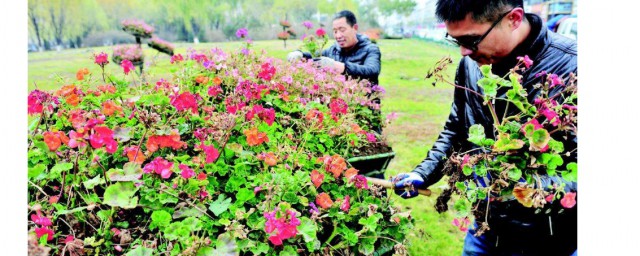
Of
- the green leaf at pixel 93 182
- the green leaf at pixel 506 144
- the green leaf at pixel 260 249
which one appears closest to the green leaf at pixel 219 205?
the green leaf at pixel 260 249

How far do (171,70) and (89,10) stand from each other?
12.0ft

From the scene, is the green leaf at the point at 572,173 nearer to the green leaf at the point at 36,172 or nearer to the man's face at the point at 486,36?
the man's face at the point at 486,36

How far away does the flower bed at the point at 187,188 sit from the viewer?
91cm

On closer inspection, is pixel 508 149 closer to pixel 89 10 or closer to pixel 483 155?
pixel 483 155

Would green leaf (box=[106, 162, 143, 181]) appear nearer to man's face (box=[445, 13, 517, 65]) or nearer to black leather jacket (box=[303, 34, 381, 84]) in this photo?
man's face (box=[445, 13, 517, 65])

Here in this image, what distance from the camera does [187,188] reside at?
1.00m

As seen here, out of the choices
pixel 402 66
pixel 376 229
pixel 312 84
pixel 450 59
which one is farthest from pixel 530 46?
pixel 402 66

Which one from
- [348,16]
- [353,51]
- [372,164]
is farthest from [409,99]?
[372,164]

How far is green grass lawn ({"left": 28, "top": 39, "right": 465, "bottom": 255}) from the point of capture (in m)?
2.59

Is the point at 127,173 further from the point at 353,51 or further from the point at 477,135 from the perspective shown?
the point at 353,51

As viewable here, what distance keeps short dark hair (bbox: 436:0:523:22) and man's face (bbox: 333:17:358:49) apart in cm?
165

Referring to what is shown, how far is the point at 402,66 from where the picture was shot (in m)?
6.87

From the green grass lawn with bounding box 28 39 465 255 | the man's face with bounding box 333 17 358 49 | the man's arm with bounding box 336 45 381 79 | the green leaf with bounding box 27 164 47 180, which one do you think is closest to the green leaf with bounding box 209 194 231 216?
the green leaf with bounding box 27 164 47 180

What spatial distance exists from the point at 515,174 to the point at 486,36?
0.49 m
